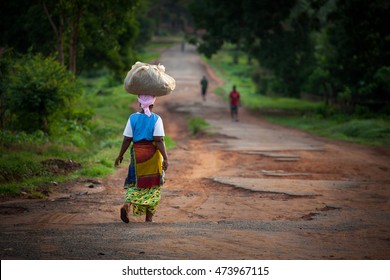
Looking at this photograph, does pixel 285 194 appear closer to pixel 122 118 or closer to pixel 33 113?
pixel 33 113

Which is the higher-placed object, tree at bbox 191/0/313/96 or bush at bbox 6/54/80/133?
tree at bbox 191/0/313/96

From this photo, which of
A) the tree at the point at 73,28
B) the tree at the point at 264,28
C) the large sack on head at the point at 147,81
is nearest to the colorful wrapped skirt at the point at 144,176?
the large sack on head at the point at 147,81

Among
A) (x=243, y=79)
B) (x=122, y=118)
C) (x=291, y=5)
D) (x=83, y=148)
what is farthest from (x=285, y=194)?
(x=243, y=79)

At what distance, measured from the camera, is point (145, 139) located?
8492mm

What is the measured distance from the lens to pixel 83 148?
59.1ft

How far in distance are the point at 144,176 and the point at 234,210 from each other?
2367mm

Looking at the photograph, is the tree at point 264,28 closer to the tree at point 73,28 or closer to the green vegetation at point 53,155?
the tree at point 73,28

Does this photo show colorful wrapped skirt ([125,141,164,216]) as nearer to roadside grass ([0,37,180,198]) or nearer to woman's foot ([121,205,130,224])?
woman's foot ([121,205,130,224])

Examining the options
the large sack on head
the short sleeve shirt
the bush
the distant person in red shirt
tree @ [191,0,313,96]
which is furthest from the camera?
tree @ [191,0,313,96]

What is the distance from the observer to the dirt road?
659 centimetres

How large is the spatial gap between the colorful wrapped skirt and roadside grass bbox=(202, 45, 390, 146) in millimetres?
13721

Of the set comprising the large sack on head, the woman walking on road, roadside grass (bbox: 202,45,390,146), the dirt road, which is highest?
the large sack on head

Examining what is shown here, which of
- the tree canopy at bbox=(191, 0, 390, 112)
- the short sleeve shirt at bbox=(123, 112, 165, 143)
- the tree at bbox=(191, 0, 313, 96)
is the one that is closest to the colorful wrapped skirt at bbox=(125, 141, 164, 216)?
the short sleeve shirt at bbox=(123, 112, 165, 143)

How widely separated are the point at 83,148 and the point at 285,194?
24.9 ft
